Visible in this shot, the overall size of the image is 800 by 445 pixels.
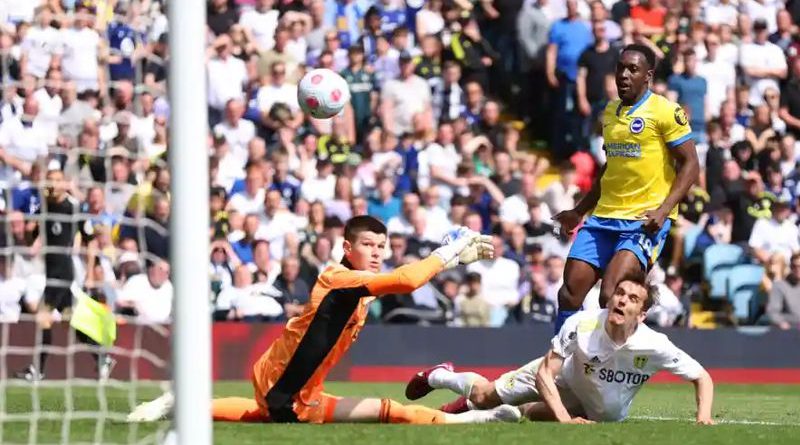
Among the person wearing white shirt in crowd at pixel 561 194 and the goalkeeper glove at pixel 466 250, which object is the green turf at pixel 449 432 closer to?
the goalkeeper glove at pixel 466 250

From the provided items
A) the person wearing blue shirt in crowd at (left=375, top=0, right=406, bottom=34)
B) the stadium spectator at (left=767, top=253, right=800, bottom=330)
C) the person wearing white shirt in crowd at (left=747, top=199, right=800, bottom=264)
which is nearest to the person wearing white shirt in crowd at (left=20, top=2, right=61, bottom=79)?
the person wearing blue shirt in crowd at (left=375, top=0, right=406, bottom=34)

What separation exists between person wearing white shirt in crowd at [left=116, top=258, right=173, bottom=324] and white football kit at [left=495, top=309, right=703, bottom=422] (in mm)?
2876

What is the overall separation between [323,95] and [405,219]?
5987 millimetres

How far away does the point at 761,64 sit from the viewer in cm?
1978

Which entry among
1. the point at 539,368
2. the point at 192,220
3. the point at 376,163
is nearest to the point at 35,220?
the point at 539,368

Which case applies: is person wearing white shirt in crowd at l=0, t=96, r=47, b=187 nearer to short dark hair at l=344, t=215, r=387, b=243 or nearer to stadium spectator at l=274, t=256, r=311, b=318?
short dark hair at l=344, t=215, r=387, b=243

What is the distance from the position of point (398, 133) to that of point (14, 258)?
612cm

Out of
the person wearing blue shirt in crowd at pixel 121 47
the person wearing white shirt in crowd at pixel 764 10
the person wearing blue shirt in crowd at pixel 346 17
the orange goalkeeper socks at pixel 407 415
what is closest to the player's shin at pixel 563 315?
the orange goalkeeper socks at pixel 407 415

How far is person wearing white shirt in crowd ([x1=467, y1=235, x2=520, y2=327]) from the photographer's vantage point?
55.2ft

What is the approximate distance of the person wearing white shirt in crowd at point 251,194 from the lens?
55.2ft

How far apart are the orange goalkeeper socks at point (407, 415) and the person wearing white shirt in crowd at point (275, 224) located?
7425mm

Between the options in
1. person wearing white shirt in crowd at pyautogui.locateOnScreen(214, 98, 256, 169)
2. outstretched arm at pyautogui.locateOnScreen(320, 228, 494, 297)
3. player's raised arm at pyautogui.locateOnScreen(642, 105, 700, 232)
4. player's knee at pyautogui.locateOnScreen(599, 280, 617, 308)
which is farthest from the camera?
person wearing white shirt in crowd at pyautogui.locateOnScreen(214, 98, 256, 169)

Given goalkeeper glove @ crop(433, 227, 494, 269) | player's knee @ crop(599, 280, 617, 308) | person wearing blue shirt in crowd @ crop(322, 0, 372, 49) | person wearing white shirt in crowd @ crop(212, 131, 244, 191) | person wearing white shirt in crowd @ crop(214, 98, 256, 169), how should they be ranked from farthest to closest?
person wearing blue shirt in crowd @ crop(322, 0, 372, 49) → person wearing white shirt in crowd @ crop(214, 98, 256, 169) → person wearing white shirt in crowd @ crop(212, 131, 244, 191) → player's knee @ crop(599, 280, 617, 308) → goalkeeper glove @ crop(433, 227, 494, 269)

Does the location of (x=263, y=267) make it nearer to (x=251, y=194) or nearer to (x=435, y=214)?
(x=251, y=194)
